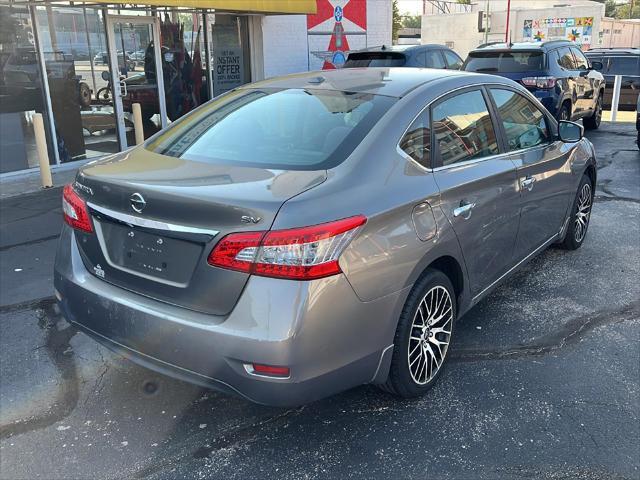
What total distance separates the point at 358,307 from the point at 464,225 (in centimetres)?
99

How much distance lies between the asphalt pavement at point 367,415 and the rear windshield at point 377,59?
628 cm

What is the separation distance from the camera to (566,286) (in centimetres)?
479

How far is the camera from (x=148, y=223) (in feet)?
8.50

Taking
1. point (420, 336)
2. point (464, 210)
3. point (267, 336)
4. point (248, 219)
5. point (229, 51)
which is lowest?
point (420, 336)

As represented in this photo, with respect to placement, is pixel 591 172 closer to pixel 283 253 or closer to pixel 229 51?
pixel 283 253

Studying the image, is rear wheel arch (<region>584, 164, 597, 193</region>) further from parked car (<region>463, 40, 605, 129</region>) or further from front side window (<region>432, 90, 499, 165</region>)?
parked car (<region>463, 40, 605, 129</region>)

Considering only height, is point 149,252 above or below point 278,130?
below

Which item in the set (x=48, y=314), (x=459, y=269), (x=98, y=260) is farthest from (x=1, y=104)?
(x=459, y=269)

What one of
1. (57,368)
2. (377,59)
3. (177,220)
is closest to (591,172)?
(177,220)

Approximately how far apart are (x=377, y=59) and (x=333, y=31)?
A: 446 cm

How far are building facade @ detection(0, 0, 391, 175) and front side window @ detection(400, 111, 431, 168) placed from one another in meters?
6.78

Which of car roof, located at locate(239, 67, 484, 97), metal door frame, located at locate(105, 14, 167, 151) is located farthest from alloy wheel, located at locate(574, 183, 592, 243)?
metal door frame, located at locate(105, 14, 167, 151)

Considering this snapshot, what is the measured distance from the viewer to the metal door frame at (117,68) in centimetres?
988

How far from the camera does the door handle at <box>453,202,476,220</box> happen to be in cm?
316
